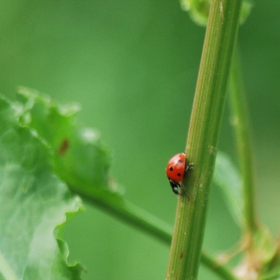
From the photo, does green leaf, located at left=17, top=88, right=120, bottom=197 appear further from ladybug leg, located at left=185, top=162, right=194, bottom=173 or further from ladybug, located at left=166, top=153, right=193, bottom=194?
ladybug leg, located at left=185, top=162, right=194, bottom=173

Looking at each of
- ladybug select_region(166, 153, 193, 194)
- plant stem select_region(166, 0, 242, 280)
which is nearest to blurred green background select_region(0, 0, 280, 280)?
ladybug select_region(166, 153, 193, 194)

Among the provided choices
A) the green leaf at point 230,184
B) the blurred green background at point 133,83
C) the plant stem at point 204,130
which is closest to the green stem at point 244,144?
the green leaf at point 230,184

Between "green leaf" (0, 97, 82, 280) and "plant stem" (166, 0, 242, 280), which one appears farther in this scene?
"green leaf" (0, 97, 82, 280)

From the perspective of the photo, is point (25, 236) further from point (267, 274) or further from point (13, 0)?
point (13, 0)

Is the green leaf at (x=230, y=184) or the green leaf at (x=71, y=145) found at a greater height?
the green leaf at (x=230, y=184)

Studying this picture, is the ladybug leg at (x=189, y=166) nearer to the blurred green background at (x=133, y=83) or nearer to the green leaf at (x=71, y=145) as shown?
the green leaf at (x=71, y=145)
